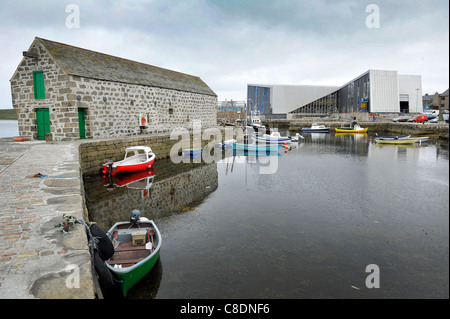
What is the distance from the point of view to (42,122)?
18062 mm

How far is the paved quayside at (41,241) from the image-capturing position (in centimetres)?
331

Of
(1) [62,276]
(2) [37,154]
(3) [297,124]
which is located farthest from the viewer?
(3) [297,124]

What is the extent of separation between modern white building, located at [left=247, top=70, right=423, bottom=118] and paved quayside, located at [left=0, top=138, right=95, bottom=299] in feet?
171

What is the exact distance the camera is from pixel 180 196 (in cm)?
1270

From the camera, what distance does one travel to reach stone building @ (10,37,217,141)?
56.6 feet

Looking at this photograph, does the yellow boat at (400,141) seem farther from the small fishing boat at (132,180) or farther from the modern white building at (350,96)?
the modern white building at (350,96)

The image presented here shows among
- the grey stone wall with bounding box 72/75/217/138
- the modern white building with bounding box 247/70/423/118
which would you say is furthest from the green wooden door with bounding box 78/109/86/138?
the modern white building with bounding box 247/70/423/118

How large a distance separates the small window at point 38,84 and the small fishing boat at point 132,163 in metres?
6.17

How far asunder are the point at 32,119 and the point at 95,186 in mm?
8282

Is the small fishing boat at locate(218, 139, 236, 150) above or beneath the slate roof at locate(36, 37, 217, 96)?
beneath

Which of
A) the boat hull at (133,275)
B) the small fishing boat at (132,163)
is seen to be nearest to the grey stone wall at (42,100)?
the small fishing boat at (132,163)

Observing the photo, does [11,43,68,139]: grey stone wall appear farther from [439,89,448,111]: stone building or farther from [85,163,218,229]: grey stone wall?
[439,89,448,111]: stone building

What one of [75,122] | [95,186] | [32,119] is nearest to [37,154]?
[95,186]

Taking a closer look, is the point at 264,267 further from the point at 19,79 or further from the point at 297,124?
the point at 297,124
